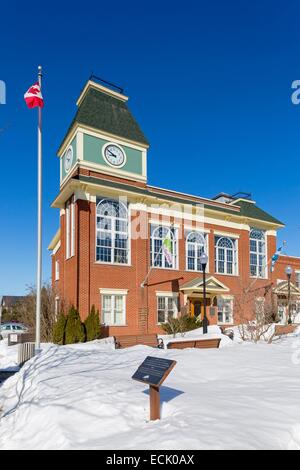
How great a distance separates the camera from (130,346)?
1633cm

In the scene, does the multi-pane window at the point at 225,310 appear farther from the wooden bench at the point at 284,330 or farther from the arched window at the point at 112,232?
the arched window at the point at 112,232

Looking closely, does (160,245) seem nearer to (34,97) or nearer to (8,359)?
(8,359)

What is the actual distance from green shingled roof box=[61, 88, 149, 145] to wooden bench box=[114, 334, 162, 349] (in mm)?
13241

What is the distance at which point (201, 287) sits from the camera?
2566 cm

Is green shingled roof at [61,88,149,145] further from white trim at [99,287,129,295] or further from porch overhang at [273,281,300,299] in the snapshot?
porch overhang at [273,281,300,299]

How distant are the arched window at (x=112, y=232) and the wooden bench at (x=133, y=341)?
7224mm

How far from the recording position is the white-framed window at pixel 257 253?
103 ft

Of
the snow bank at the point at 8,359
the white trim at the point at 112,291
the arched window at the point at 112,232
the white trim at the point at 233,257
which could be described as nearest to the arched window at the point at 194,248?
the white trim at the point at 233,257

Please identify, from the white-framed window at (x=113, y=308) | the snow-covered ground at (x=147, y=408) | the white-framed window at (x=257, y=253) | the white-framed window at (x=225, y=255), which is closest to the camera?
the snow-covered ground at (x=147, y=408)

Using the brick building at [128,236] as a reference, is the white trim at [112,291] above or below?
below

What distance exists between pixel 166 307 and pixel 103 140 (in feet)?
37.6

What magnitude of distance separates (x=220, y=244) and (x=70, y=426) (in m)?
24.6

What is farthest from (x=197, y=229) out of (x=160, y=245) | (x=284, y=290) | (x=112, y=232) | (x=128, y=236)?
(x=284, y=290)

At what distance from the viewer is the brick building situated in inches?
888
